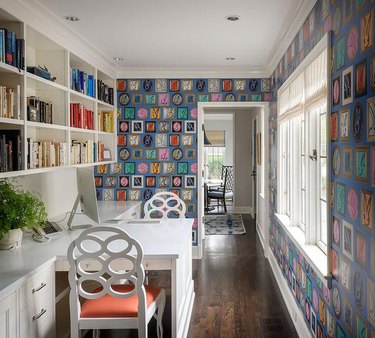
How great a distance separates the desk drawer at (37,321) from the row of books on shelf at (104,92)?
2901 mm

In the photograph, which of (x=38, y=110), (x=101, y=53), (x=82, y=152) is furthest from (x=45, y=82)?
(x=101, y=53)

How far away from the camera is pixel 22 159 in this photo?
2959mm

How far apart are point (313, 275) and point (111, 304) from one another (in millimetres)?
1354

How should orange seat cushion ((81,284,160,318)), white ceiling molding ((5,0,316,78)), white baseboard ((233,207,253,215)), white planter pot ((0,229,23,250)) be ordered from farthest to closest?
white baseboard ((233,207,253,215))
white ceiling molding ((5,0,316,78))
white planter pot ((0,229,23,250))
orange seat cushion ((81,284,160,318))

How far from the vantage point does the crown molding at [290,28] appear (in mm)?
3021

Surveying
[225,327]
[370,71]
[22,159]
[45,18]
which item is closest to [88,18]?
[45,18]

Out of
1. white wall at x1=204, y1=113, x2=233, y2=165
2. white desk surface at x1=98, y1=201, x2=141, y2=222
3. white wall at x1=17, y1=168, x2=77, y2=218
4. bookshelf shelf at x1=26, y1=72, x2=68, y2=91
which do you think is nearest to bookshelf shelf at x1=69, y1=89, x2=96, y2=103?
bookshelf shelf at x1=26, y1=72, x2=68, y2=91

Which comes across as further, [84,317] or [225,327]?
[225,327]

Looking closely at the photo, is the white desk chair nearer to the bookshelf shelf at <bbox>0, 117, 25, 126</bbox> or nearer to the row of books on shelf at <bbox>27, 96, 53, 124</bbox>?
the row of books on shelf at <bbox>27, 96, 53, 124</bbox>

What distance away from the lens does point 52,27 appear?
348 cm

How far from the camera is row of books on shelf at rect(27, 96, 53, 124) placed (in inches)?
123

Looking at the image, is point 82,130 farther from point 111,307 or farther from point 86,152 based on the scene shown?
point 111,307

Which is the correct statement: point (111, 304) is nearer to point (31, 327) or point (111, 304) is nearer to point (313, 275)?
point (31, 327)

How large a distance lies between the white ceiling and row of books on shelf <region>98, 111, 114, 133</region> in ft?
2.19
